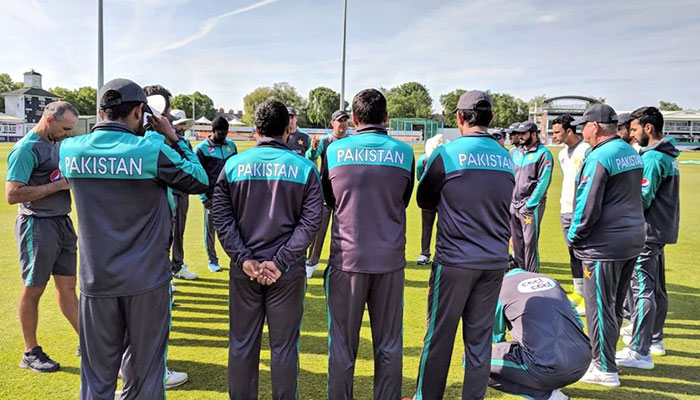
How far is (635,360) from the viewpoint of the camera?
410 centimetres

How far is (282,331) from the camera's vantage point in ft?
9.82

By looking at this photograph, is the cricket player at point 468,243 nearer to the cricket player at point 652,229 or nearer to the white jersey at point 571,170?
the cricket player at point 652,229

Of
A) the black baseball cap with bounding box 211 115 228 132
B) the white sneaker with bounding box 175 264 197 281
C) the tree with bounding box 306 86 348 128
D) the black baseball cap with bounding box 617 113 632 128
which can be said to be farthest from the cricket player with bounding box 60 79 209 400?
the tree with bounding box 306 86 348 128

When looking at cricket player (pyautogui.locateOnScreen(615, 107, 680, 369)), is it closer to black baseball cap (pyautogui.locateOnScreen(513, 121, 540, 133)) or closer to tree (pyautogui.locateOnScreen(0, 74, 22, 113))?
black baseball cap (pyautogui.locateOnScreen(513, 121, 540, 133))

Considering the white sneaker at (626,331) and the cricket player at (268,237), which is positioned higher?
the cricket player at (268,237)

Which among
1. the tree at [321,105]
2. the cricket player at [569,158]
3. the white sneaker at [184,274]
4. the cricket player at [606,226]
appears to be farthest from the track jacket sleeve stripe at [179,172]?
the tree at [321,105]

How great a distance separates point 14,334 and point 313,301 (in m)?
3.20

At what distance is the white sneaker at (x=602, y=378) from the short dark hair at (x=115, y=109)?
4133mm

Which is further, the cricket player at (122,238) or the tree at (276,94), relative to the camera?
the tree at (276,94)

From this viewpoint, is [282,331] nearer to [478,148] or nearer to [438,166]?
[438,166]

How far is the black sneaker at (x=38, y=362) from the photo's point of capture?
3.75 metres

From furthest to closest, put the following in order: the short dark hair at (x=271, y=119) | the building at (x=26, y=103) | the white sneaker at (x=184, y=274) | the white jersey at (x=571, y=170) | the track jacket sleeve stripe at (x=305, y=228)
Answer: the building at (x=26, y=103) → the white sneaker at (x=184, y=274) → the white jersey at (x=571, y=170) → the short dark hair at (x=271, y=119) → the track jacket sleeve stripe at (x=305, y=228)

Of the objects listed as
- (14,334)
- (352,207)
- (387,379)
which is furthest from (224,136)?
(387,379)

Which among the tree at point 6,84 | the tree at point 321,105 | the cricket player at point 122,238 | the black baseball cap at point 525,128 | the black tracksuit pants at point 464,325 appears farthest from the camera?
the tree at point 6,84
